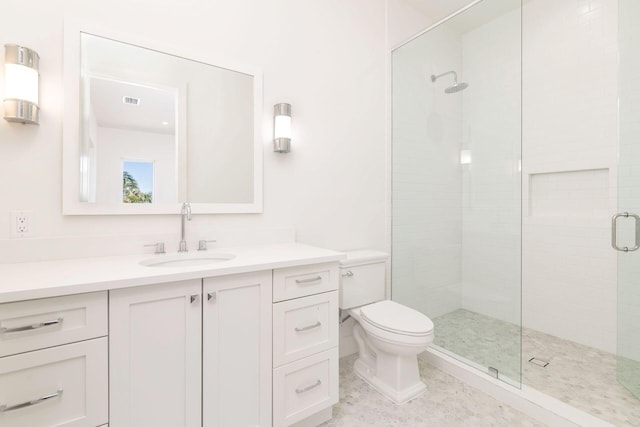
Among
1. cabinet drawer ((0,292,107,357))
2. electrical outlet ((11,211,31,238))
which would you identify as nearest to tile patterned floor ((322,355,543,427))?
cabinet drawer ((0,292,107,357))

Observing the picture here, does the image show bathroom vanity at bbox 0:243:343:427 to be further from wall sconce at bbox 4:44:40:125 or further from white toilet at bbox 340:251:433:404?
wall sconce at bbox 4:44:40:125

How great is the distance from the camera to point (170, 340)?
3.64 feet

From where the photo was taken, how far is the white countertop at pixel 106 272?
909 mm

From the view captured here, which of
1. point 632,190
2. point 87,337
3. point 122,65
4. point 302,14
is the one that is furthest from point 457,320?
point 122,65

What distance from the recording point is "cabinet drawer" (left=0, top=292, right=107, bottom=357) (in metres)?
0.88

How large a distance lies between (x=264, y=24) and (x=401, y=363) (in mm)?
2201

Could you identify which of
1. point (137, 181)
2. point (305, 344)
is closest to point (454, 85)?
point (305, 344)

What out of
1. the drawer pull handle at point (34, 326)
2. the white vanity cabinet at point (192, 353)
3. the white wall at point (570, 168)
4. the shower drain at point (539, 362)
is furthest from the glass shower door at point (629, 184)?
the drawer pull handle at point (34, 326)

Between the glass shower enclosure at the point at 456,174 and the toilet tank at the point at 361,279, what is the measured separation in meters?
0.39

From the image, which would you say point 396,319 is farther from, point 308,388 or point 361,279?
point 308,388

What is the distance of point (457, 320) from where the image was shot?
2.32 metres

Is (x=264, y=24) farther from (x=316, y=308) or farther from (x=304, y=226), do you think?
(x=316, y=308)

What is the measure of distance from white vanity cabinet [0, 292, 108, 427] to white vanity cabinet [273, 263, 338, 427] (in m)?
0.65

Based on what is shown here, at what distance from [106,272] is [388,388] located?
1.60m
